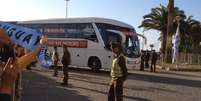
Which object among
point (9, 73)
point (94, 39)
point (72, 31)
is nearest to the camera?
point (9, 73)

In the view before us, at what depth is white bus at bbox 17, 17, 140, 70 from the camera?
28.5 metres

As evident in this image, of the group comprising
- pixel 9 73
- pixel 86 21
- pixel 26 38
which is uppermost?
pixel 86 21

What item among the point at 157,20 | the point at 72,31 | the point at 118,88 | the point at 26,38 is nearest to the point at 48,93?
the point at 118,88

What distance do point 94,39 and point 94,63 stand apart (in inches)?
54.7

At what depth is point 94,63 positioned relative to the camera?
95.5ft

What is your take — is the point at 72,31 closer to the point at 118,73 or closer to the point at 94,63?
the point at 94,63

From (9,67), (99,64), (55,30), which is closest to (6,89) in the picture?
(9,67)

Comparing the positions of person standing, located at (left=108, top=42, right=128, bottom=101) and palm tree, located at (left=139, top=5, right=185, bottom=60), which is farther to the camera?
palm tree, located at (left=139, top=5, right=185, bottom=60)

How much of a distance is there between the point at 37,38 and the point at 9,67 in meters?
3.20

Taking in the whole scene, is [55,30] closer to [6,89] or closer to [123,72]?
[123,72]

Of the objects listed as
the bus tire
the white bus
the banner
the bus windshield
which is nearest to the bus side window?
the white bus

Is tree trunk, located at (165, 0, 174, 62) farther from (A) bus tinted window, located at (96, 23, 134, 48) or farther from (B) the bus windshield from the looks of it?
(A) bus tinted window, located at (96, 23, 134, 48)

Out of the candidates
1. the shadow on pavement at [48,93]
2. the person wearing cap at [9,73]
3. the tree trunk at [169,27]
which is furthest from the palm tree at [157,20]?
the person wearing cap at [9,73]

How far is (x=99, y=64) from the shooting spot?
28.8m
